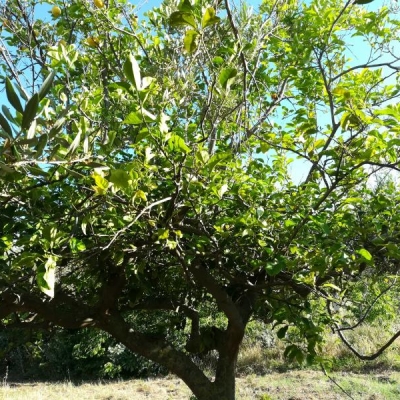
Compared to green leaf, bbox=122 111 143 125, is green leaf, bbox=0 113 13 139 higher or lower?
lower

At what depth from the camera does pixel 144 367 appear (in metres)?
10.1

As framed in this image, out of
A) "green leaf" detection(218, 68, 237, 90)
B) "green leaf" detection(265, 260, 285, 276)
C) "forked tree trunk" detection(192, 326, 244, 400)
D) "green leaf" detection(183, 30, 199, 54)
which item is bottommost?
"forked tree trunk" detection(192, 326, 244, 400)

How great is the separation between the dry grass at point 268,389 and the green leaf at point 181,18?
5779 mm

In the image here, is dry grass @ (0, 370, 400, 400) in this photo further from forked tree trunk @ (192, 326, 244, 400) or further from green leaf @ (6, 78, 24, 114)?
green leaf @ (6, 78, 24, 114)

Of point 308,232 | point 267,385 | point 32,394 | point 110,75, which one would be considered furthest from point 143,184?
point 32,394

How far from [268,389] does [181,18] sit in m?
7.09

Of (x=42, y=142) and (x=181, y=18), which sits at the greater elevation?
(x=181, y=18)

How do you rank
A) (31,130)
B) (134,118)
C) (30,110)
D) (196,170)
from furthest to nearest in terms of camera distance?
(196,170), (134,118), (31,130), (30,110)

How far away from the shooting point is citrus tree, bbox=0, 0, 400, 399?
1390mm

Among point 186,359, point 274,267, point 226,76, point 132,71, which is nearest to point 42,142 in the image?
point 132,71

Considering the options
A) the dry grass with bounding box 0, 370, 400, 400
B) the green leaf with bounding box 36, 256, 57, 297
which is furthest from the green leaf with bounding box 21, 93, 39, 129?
the dry grass with bounding box 0, 370, 400, 400

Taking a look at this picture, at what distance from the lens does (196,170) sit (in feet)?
5.07

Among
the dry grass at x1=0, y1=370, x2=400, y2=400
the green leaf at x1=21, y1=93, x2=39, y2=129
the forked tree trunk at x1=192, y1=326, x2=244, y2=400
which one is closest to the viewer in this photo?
the green leaf at x1=21, y1=93, x2=39, y2=129

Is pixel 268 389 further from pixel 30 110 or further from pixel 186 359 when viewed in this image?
pixel 30 110
